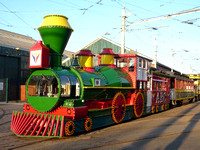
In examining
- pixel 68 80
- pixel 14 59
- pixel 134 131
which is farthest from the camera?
A: pixel 14 59

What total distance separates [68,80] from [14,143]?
9.23ft

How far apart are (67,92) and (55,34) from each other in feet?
7.42

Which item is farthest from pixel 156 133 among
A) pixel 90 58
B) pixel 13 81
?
pixel 13 81

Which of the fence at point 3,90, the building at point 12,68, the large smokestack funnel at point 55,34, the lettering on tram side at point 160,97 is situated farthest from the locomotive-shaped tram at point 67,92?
the building at point 12,68

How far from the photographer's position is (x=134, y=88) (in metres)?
11.9

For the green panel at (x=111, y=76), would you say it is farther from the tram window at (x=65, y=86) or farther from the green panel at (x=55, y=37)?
the green panel at (x=55, y=37)

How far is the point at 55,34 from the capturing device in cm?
855

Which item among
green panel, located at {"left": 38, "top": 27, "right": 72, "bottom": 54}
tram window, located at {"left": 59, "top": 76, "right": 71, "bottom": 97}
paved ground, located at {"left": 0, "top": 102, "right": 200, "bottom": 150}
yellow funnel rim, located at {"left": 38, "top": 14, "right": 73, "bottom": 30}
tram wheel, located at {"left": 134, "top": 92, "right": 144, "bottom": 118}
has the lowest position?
paved ground, located at {"left": 0, "top": 102, "right": 200, "bottom": 150}

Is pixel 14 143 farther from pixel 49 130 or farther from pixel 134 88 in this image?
pixel 134 88

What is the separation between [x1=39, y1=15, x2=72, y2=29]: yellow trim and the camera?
8.59 m

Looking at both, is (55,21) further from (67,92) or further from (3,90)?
(3,90)

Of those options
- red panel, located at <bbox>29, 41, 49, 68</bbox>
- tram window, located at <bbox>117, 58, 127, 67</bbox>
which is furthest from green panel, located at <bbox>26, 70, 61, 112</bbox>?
tram window, located at <bbox>117, 58, 127, 67</bbox>

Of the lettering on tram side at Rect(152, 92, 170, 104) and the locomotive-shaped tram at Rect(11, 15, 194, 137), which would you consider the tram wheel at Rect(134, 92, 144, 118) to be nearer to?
the locomotive-shaped tram at Rect(11, 15, 194, 137)

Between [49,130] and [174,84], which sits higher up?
[174,84]
